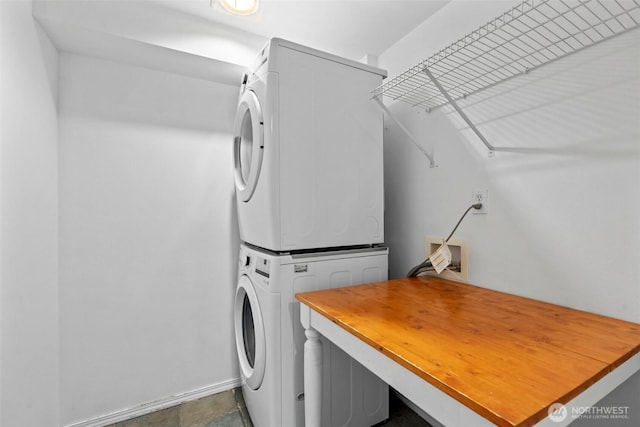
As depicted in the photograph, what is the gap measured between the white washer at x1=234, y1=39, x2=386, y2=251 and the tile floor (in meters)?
1.04

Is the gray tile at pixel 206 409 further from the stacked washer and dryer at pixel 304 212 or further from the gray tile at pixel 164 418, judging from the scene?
the stacked washer and dryer at pixel 304 212

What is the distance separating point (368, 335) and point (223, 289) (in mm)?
1441

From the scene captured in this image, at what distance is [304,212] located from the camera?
1379 mm

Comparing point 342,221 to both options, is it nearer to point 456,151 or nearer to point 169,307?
point 456,151

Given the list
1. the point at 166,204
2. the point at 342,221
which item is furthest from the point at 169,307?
the point at 342,221

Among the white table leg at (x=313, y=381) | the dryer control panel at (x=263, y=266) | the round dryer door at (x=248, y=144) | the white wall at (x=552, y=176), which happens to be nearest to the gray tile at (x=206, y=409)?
the white table leg at (x=313, y=381)

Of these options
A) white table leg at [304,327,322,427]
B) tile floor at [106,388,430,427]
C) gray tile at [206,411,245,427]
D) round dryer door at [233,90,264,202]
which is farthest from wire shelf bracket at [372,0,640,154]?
gray tile at [206,411,245,427]

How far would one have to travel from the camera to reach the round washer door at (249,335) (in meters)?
1.37

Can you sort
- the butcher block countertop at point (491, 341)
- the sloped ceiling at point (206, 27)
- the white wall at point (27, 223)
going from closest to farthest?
the butcher block countertop at point (491, 341) → the white wall at point (27, 223) → the sloped ceiling at point (206, 27)

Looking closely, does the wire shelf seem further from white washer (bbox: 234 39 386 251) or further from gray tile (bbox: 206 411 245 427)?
gray tile (bbox: 206 411 245 427)

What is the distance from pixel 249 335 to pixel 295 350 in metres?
0.59

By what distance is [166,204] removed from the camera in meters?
1.86

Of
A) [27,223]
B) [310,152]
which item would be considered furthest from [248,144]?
[27,223]

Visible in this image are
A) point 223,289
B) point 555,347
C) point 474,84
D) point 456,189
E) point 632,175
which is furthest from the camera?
point 223,289
